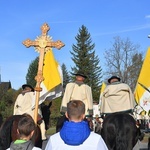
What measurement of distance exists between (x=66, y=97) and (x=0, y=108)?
32.8 metres

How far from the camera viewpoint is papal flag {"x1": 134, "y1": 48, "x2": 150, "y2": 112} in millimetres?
12094

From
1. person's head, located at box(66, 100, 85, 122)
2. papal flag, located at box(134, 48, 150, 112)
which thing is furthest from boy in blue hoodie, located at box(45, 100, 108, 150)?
papal flag, located at box(134, 48, 150, 112)

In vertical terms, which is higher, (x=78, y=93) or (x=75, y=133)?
(x=78, y=93)

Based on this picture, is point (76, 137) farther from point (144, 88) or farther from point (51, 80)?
point (144, 88)

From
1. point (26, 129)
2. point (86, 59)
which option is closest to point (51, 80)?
point (26, 129)

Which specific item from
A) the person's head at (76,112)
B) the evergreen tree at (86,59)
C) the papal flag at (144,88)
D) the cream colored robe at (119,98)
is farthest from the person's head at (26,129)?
the evergreen tree at (86,59)

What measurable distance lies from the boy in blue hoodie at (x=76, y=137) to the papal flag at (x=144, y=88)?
7.14 m

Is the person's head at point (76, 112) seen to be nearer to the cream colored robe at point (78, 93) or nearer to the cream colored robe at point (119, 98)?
the cream colored robe at point (119, 98)

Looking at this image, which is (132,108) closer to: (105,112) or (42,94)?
(105,112)

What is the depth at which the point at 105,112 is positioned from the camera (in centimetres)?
996

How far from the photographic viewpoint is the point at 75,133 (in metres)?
4.84

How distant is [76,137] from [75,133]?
0.05 m

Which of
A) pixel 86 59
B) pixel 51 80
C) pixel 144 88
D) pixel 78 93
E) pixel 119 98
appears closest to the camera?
pixel 119 98

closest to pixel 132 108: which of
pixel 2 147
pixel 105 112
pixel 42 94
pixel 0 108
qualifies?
pixel 105 112
